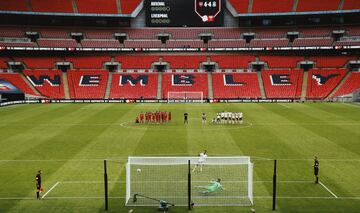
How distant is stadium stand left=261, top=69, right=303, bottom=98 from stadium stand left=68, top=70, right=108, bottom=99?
89.5 feet

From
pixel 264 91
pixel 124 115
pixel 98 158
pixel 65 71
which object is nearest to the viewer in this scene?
pixel 98 158

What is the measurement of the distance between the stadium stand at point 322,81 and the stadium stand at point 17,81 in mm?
44645

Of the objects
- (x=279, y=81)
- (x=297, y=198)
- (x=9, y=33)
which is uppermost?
(x=9, y=33)

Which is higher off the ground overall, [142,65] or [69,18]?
[69,18]

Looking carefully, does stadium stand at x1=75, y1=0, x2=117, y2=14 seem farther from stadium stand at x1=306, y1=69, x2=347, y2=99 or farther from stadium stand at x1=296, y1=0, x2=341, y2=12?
stadium stand at x1=306, y1=69, x2=347, y2=99

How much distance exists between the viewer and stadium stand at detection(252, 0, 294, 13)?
70.4 m

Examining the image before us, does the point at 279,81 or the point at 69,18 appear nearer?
the point at 279,81

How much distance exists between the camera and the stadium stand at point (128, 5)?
73000 mm

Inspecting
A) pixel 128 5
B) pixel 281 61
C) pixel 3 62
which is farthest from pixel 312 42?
pixel 3 62

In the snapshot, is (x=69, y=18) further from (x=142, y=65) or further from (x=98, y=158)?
(x=98, y=158)

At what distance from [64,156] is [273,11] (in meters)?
55.9

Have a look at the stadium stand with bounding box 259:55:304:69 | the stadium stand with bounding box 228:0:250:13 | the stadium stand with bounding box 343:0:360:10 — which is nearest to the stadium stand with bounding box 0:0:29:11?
the stadium stand with bounding box 228:0:250:13

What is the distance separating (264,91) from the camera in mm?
63000

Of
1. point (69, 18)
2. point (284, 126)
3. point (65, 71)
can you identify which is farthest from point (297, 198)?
point (69, 18)
